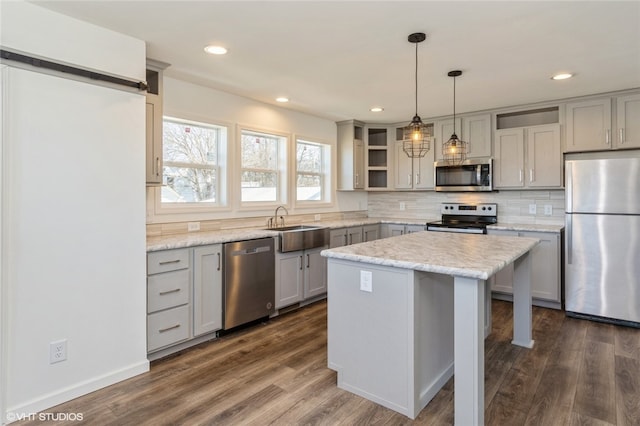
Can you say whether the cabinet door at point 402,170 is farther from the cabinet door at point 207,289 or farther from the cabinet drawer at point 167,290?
the cabinet drawer at point 167,290

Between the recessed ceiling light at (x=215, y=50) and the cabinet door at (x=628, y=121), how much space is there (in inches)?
159

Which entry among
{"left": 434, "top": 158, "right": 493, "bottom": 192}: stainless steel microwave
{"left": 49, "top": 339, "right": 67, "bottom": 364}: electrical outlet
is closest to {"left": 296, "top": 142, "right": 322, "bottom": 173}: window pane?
{"left": 434, "top": 158, "right": 493, "bottom": 192}: stainless steel microwave

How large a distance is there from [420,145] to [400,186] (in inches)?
108

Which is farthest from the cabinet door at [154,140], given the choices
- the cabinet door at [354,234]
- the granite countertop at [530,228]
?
the granite countertop at [530,228]

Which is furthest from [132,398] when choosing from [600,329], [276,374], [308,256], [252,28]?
[600,329]

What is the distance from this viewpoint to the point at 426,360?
87.7 inches

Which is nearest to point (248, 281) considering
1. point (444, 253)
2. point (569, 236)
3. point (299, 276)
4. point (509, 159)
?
point (299, 276)

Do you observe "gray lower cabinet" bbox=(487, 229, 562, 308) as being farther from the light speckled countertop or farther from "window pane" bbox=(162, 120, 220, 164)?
"window pane" bbox=(162, 120, 220, 164)

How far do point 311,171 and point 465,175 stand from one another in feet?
6.80

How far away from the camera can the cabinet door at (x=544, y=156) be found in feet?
13.7

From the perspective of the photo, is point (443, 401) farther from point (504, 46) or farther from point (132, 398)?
point (504, 46)

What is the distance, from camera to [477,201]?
16.5 feet

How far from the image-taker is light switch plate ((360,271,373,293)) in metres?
2.21

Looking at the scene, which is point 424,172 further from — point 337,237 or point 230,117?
point 230,117
